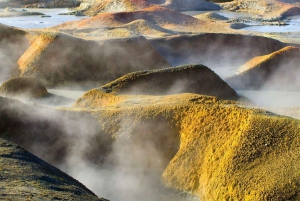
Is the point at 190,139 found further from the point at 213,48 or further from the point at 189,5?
the point at 189,5

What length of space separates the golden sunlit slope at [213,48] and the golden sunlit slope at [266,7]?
10.9 meters

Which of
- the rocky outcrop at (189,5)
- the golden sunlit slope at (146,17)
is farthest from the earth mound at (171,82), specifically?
the rocky outcrop at (189,5)

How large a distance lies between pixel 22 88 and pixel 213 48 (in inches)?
214

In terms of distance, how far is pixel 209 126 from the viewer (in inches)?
192

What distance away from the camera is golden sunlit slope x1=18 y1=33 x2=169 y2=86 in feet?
31.9

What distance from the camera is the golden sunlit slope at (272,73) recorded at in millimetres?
9797

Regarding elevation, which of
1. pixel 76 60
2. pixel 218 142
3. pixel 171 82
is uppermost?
pixel 218 142

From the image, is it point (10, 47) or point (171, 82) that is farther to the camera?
point (10, 47)

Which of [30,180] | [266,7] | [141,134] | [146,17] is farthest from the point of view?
[266,7]

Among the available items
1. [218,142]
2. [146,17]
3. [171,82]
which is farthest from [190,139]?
[146,17]

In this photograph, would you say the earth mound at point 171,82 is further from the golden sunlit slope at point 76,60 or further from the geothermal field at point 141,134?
the golden sunlit slope at point 76,60

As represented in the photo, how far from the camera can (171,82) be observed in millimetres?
7449

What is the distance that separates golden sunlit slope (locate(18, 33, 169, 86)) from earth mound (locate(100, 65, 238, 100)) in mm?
2255

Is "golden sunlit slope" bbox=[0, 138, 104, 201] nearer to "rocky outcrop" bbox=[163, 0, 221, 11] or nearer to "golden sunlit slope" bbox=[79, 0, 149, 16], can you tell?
"golden sunlit slope" bbox=[79, 0, 149, 16]
